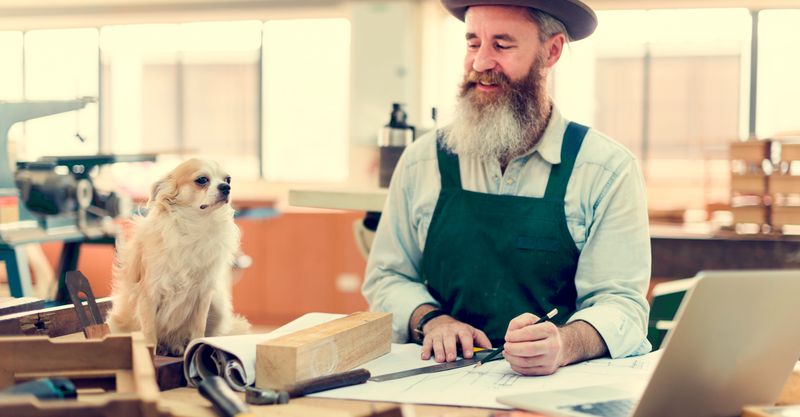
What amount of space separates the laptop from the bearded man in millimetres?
544

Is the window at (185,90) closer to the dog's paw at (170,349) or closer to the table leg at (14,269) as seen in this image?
the table leg at (14,269)

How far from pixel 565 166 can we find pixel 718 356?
0.89 meters

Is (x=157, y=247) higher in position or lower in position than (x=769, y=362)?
higher

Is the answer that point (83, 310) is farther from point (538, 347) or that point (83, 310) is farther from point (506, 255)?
point (506, 255)

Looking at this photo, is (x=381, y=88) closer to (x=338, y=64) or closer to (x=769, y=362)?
(x=338, y=64)

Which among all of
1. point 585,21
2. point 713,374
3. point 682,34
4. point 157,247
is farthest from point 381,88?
point 713,374

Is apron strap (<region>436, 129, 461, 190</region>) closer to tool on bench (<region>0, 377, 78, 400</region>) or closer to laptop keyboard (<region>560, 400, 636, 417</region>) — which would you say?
laptop keyboard (<region>560, 400, 636, 417</region>)

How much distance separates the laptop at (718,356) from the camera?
3.09ft

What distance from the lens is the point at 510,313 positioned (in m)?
1.83

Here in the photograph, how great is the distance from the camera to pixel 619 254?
1.78 metres

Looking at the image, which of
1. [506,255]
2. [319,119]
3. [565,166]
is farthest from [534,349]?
[319,119]

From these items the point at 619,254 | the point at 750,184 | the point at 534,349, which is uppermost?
the point at 750,184

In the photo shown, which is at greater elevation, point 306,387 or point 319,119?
point 319,119

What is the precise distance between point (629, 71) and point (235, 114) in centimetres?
375
